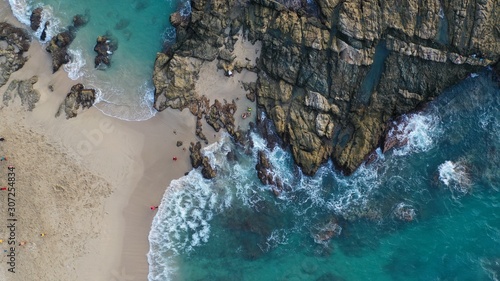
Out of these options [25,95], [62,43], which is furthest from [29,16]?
[25,95]

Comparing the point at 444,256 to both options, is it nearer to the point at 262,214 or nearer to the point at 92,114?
the point at 262,214

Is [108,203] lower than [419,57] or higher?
lower

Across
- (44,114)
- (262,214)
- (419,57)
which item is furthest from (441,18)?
Result: (44,114)

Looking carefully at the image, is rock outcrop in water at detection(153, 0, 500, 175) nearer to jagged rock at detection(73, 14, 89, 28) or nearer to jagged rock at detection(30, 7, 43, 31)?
jagged rock at detection(73, 14, 89, 28)

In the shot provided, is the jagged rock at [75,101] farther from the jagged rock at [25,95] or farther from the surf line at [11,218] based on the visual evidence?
the surf line at [11,218]

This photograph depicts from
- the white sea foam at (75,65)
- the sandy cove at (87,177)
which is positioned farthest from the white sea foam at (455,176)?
the white sea foam at (75,65)

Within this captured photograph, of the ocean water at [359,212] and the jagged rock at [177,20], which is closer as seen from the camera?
the ocean water at [359,212]
